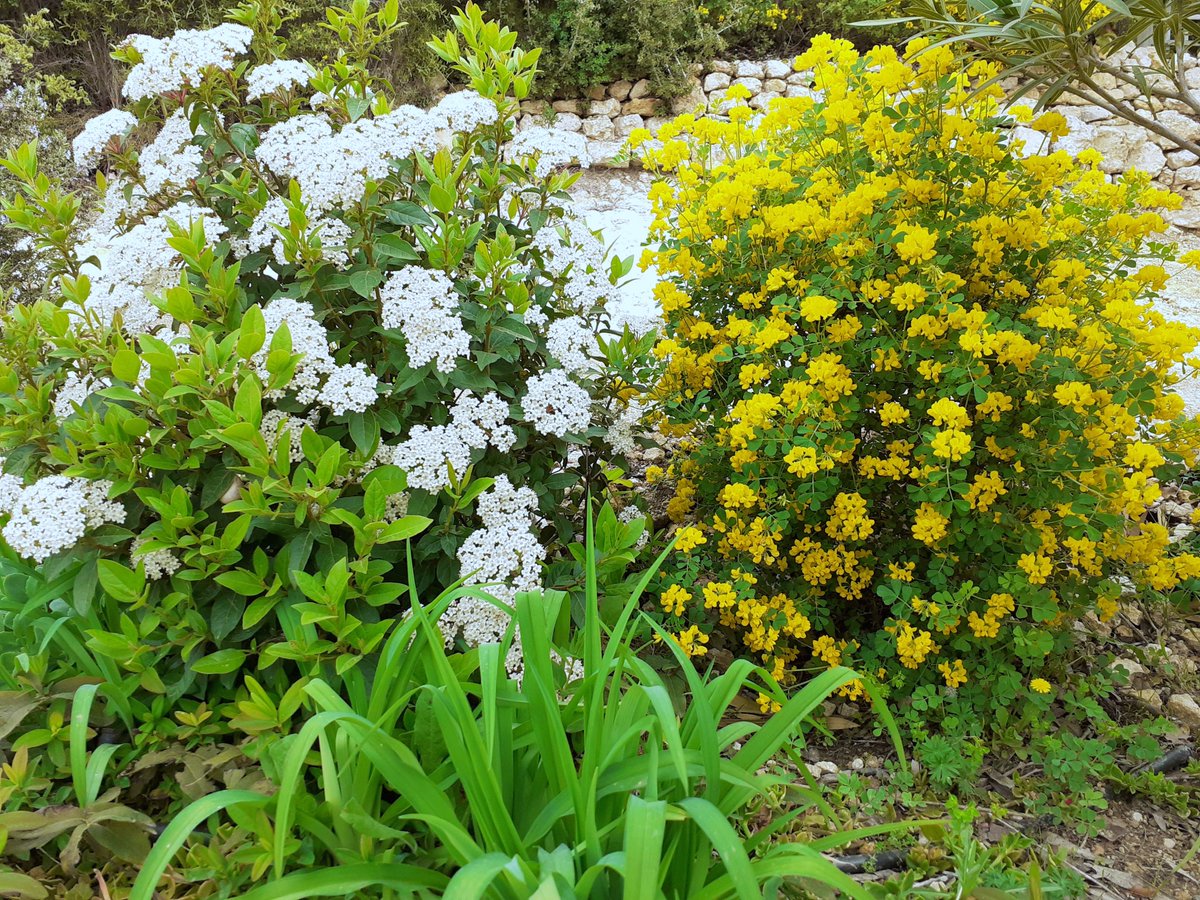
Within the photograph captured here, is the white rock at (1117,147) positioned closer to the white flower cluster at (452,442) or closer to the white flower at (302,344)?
the white flower cluster at (452,442)

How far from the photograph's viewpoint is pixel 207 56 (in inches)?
73.4

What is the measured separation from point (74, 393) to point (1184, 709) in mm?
2801

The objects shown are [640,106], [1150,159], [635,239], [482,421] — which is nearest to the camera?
[482,421]

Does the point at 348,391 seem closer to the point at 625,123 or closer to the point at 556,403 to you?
the point at 556,403

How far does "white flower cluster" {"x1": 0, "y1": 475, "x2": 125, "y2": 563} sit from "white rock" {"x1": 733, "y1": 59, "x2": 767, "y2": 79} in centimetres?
703

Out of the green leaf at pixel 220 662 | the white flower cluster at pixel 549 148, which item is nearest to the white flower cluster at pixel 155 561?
the green leaf at pixel 220 662

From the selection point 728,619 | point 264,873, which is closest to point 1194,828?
point 728,619

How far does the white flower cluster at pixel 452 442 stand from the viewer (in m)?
1.74

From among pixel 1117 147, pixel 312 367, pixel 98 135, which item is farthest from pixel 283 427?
pixel 1117 147

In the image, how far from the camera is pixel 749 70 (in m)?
7.40

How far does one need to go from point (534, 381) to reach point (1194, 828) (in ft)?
5.85

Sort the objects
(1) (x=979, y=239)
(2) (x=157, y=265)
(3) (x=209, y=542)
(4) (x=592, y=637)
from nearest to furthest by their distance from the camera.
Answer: (4) (x=592, y=637) < (3) (x=209, y=542) < (2) (x=157, y=265) < (1) (x=979, y=239)

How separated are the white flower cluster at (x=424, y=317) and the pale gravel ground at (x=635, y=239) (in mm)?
1765

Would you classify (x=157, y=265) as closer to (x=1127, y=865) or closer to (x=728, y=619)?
(x=728, y=619)
